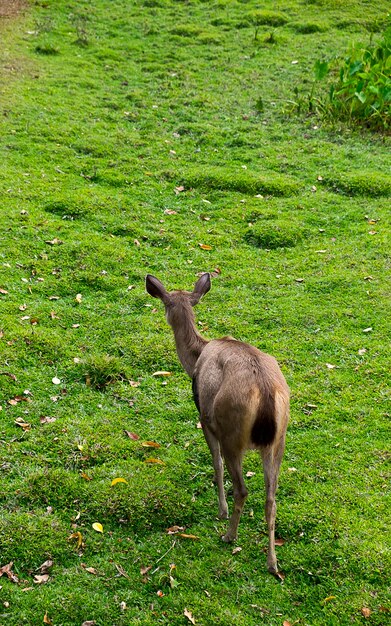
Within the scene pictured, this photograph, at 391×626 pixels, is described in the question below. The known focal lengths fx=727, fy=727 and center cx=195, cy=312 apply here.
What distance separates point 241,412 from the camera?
189 inches

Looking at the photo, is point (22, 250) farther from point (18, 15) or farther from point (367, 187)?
point (18, 15)

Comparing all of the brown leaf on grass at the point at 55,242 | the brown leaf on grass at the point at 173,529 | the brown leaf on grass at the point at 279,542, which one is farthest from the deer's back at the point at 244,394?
the brown leaf on grass at the point at 55,242

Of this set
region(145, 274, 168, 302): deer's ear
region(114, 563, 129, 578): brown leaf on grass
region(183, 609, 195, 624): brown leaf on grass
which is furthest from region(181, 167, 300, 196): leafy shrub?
region(183, 609, 195, 624): brown leaf on grass

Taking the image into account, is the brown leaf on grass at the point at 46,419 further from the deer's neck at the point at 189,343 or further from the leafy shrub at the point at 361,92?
the leafy shrub at the point at 361,92

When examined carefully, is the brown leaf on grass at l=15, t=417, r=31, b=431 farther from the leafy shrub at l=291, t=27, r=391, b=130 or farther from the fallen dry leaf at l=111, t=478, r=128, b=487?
the leafy shrub at l=291, t=27, r=391, b=130

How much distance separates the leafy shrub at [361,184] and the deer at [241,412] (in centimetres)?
621

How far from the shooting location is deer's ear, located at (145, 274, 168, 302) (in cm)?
614

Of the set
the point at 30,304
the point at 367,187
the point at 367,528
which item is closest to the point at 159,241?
the point at 30,304

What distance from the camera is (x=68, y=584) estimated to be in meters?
5.08

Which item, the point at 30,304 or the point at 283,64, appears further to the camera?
the point at 283,64

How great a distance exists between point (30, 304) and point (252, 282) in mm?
2690

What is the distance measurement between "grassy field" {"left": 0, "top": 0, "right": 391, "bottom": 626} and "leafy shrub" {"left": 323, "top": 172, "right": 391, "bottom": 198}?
0.04 m

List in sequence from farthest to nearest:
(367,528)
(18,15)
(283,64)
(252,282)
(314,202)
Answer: (18,15) → (283,64) → (314,202) → (252,282) → (367,528)

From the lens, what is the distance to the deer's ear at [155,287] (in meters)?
6.14
